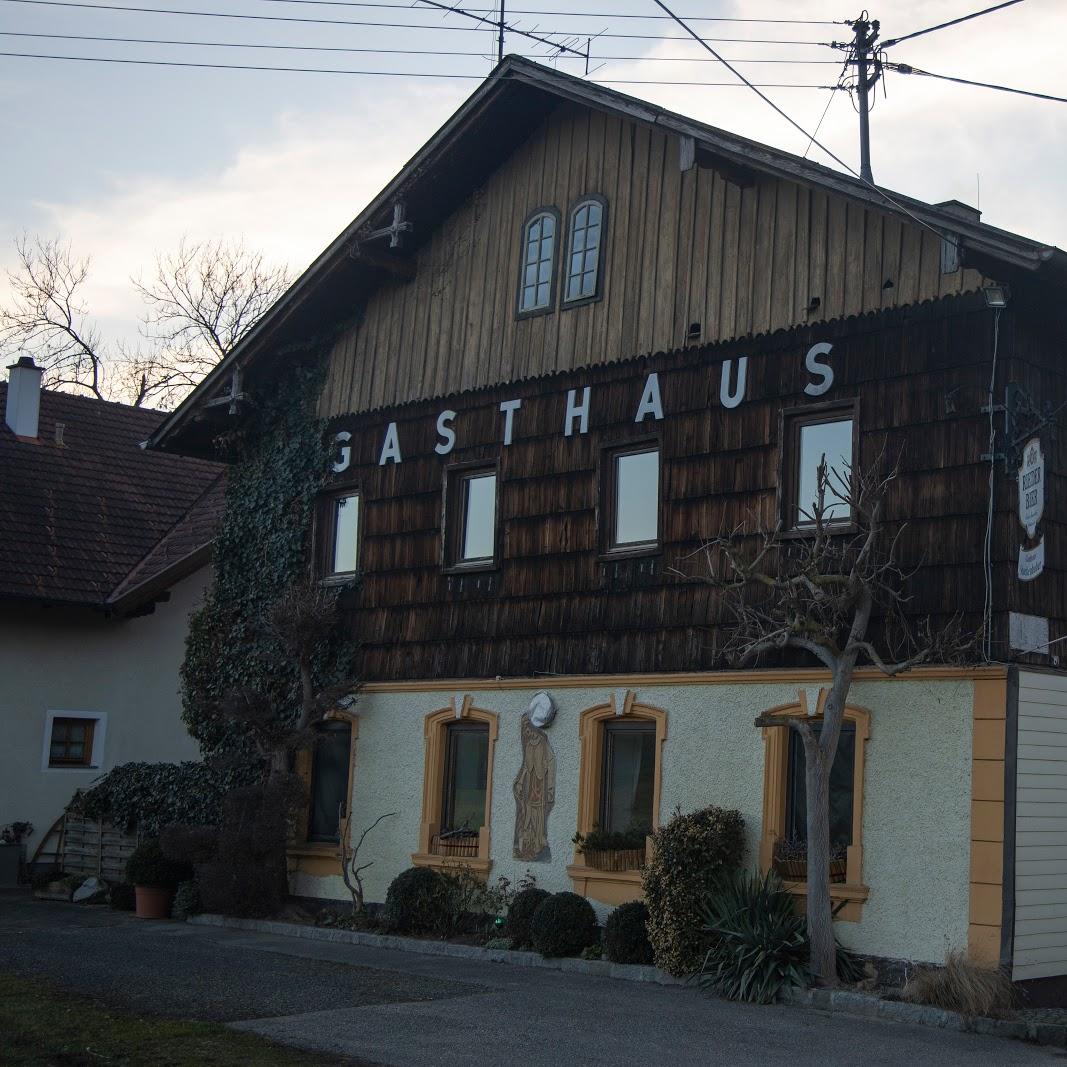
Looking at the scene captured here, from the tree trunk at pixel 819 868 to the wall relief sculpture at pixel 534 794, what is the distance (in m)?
4.01

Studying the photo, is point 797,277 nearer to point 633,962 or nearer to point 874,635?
point 874,635

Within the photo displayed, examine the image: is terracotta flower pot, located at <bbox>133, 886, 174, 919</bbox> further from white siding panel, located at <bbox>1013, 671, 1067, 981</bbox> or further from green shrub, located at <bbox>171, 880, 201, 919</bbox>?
white siding panel, located at <bbox>1013, 671, 1067, 981</bbox>

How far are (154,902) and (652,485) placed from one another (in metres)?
8.30

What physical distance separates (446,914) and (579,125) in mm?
9064

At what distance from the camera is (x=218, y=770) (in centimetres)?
1980

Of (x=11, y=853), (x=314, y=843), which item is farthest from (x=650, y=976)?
(x=11, y=853)

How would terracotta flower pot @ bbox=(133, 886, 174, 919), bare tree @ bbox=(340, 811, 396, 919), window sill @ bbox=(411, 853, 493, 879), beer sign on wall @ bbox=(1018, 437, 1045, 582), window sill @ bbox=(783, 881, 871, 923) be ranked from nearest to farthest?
beer sign on wall @ bbox=(1018, 437, 1045, 582), window sill @ bbox=(783, 881, 871, 923), window sill @ bbox=(411, 853, 493, 879), bare tree @ bbox=(340, 811, 396, 919), terracotta flower pot @ bbox=(133, 886, 174, 919)

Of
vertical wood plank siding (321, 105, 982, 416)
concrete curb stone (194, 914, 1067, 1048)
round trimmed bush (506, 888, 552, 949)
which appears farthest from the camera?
round trimmed bush (506, 888, 552, 949)

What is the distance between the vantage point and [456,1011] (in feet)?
40.4

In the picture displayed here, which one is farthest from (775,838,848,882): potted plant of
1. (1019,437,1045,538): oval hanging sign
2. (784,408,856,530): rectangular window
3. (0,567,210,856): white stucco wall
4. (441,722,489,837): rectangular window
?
(0,567,210,856): white stucco wall

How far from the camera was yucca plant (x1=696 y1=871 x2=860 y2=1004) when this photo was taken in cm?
1309

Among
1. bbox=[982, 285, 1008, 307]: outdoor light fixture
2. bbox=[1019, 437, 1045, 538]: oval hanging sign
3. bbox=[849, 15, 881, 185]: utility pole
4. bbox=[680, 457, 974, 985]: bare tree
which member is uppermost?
bbox=[849, 15, 881, 185]: utility pole

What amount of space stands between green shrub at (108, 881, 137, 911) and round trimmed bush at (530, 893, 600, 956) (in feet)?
23.0

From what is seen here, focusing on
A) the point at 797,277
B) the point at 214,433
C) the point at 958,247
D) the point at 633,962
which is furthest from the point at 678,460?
the point at 214,433
